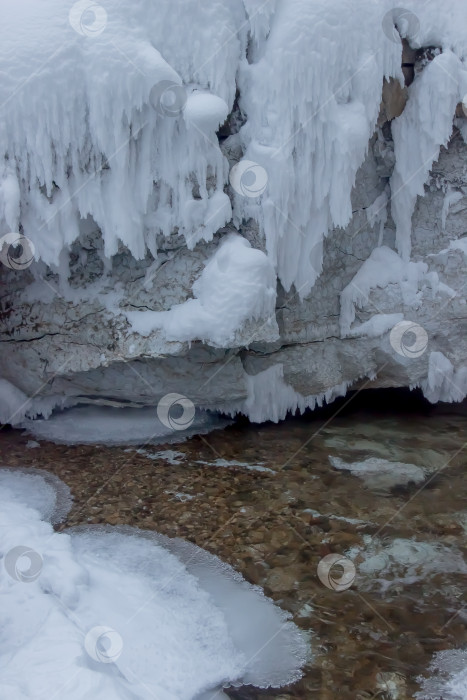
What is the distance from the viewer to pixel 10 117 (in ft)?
16.2

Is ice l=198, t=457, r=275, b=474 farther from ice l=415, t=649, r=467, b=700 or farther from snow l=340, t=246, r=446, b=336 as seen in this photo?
ice l=415, t=649, r=467, b=700

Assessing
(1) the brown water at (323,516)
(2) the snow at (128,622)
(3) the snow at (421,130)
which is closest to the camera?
(2) the snow at (128,622)

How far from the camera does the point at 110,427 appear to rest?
6617 mm

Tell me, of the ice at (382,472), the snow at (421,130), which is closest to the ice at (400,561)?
the ice at (382,472)

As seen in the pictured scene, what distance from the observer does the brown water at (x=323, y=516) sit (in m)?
3.56

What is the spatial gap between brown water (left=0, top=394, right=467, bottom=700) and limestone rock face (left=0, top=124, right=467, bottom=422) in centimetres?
54

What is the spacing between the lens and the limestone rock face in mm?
5793

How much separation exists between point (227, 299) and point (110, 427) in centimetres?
231

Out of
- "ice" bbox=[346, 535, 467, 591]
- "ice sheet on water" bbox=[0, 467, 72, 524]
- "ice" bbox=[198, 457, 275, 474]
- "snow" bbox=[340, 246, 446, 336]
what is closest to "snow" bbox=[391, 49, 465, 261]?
"snow" bbox=[340, 246, 446, 336]

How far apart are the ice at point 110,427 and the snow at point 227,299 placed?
145cm

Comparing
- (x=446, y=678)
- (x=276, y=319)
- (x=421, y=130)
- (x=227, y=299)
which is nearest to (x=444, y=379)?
(x=276, y=319)

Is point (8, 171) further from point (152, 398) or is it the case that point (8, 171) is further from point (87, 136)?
point (152, 398)

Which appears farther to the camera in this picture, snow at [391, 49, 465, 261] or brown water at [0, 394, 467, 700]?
snow at [391, 49, 465, 261]

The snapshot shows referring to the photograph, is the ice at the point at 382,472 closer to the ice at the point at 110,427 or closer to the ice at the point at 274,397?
the ice at the point at 274,397
